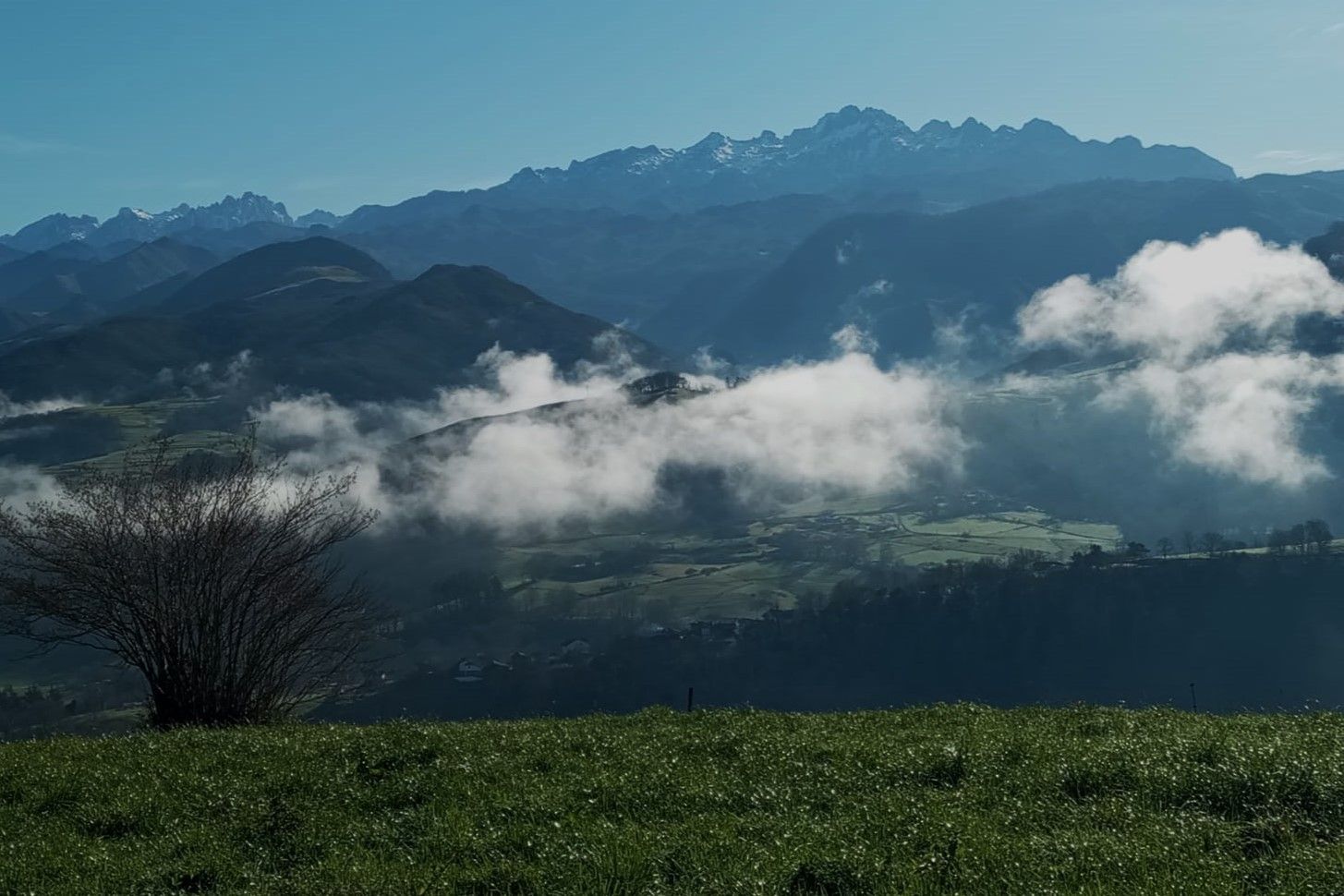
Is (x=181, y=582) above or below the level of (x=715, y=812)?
above

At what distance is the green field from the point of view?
37.0 ft

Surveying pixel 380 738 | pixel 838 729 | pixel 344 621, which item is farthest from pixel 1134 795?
pixel 344 621

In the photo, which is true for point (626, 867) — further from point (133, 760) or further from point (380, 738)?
point (133, 760)

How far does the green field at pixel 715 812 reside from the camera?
37.0ft

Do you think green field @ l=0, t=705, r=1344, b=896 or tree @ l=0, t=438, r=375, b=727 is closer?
green field @ l=0, t=705, r=1344, b=896

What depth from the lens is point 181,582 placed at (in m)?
29.1

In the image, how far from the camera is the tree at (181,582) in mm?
28344

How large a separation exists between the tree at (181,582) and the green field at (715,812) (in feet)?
31.3

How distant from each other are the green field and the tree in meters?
9.53

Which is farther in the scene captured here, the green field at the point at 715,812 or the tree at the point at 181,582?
the tree at the point at 181,582

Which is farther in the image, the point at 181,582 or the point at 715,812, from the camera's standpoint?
the point at 181,582

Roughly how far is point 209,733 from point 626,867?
48.2ft

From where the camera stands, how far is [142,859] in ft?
43.0

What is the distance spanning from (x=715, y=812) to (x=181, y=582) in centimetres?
2142
